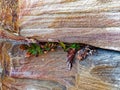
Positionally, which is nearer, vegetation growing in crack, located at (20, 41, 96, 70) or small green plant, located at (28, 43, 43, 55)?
vegetation growing in crack, located at (20, 41, 96, 70)

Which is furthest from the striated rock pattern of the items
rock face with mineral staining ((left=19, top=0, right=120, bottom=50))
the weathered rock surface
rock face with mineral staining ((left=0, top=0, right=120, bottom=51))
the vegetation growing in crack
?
Answer: the weathered rock surface

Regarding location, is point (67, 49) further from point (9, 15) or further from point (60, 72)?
point (9, 15)


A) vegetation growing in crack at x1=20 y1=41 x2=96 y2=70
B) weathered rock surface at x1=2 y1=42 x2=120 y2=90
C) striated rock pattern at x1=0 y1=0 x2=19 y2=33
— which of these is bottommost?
weathered rock surface at x1=2 y1=42 x2=120 y2=90

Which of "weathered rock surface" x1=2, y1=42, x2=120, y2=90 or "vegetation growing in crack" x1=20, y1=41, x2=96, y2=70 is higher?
"vegetation growing in crack" x1=20, y1=41, x2=96, y2=70

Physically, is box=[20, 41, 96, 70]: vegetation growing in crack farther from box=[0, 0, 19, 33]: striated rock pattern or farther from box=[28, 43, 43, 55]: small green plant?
box=[0, 0, 19, 33]: striated rock pattern

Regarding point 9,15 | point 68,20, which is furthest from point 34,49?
point 68,20

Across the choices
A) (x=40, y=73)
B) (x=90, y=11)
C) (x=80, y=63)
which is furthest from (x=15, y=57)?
(x=90, y=11)

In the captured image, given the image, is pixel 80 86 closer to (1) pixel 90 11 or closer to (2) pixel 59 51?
(2) pixel 59 51

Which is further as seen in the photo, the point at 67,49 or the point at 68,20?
the point at 67,49
